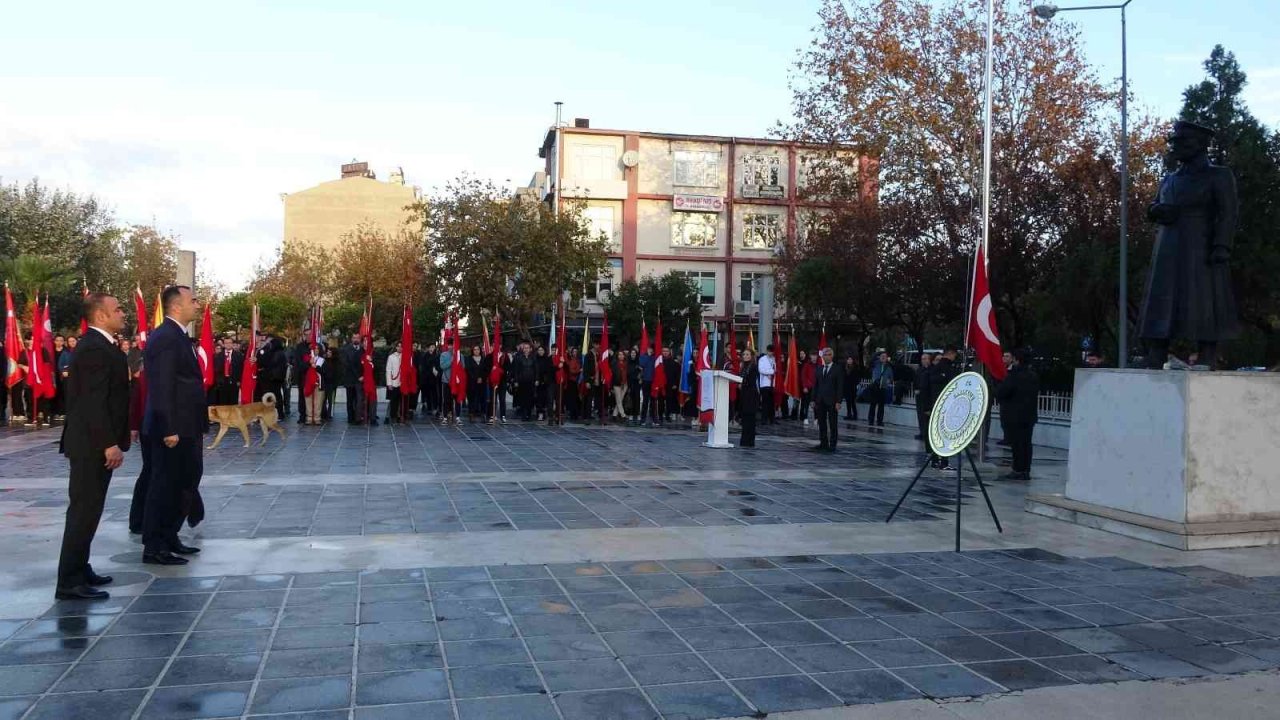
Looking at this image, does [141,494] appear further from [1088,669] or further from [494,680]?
[1088,669]

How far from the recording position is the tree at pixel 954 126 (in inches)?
1048

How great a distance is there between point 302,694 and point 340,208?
74.7m

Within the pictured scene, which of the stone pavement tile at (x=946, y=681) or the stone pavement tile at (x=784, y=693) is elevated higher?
the stone pavement tile at (x=946, y=681)

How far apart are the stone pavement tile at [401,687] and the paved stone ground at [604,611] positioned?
16mm

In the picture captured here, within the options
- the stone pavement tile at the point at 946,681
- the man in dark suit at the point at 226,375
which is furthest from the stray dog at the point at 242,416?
Answer: the stone pavement tile at the point at 946,681

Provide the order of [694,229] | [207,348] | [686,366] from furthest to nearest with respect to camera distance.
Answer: [694,229]
[686,366]
[207,348]

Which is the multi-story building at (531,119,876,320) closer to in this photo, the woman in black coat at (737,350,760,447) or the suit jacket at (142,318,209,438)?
the woman in black coat at (737,350,760,447)

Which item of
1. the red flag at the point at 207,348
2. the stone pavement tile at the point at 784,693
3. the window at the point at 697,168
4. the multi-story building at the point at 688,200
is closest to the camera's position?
the stone pavement tile at the point at 784,693

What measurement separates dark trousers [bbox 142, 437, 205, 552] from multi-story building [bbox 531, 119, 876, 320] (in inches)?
1673

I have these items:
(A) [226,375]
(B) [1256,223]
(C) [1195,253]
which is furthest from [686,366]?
(C) [1195,253]

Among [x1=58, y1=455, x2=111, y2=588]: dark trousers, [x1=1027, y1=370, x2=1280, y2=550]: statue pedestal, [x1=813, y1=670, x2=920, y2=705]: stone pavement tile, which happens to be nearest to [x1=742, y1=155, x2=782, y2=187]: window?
[x1=1027, y1=370, x2=1280, y2=550]: statue pedestal

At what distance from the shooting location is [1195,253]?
30.5 feet

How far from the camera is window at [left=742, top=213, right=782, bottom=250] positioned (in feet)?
171

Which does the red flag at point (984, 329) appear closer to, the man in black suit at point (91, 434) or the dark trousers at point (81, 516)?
the man in black suit at point (91, 434)
